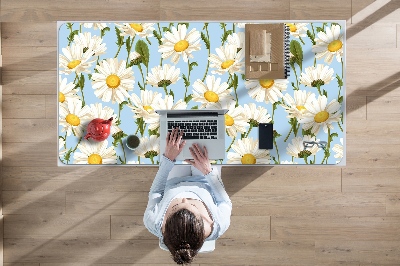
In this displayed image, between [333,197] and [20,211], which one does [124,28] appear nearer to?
[20,211]

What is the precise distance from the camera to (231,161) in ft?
9.12

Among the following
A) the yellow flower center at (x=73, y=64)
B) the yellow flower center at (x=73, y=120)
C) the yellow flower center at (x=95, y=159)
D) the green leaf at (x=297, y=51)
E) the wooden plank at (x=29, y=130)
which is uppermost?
the green leaf at (x=297, y=51)

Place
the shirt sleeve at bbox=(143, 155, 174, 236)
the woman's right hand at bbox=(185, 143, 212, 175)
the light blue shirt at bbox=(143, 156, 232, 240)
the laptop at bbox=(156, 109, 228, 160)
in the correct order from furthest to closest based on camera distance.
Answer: the laptop at bbox=(156, 109, 228, 160)
the woman's right hand at bbox=(185, 143, 212, 175)
the shirt sleeve at bbox=(143, 155, 174, 236)
the light blue shirt at bbox=(143, 156, 232, 240)

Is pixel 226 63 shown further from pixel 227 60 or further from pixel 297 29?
pixel 297 29

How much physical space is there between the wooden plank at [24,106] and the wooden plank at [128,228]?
2.74 ft

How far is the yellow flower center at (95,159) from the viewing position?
2.78 metres

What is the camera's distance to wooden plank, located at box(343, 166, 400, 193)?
111 inches

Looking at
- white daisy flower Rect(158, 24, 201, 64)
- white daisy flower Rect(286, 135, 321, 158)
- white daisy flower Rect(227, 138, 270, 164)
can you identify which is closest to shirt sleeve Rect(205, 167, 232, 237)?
white daisy flower Rect(227, 138, 270, 164)

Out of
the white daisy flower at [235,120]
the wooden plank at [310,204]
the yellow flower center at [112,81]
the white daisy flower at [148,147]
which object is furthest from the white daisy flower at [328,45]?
the yellow flower center at [112,81]

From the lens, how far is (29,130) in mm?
2842

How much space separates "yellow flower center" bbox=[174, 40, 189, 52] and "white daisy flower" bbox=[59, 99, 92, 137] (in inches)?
26.5

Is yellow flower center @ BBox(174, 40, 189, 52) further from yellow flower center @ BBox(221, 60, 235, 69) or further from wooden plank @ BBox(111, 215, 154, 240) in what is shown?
wooden plank @ BBox(111, 215, 154, 240)

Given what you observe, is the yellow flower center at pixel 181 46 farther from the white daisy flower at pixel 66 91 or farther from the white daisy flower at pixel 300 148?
the white daisy flower at pixel 300 148

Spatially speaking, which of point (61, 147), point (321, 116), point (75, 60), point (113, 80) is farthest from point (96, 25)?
point (321, 116)
